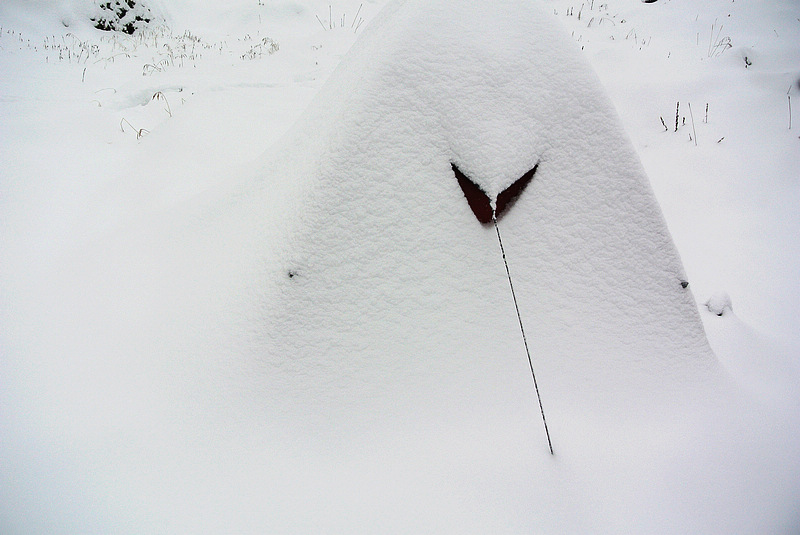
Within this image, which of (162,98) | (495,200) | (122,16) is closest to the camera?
(495,200)

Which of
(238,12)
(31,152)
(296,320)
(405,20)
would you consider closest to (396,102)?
(405,20)

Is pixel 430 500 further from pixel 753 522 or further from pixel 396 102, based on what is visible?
pixel 396 102

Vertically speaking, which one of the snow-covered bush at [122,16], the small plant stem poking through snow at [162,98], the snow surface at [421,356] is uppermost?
the snow-covered bush at [122,16]

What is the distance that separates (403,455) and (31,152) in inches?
123

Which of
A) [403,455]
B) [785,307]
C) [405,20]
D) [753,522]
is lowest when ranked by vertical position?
[753,522]

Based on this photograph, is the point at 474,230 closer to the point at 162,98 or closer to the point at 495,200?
the point at 495,200

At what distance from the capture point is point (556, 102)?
116 cm

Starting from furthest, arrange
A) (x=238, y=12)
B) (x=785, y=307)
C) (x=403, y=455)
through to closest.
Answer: (x=238, y=12) → (x=785, y=307) → (x=403, y=455)

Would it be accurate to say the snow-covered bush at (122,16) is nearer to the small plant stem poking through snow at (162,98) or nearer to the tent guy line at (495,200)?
the small plant stem poking through snow at (162,98)

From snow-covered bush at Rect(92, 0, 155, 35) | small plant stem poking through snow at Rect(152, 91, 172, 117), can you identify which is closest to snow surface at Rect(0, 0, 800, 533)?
small plant stem poking through snow at Rect(152, 91, 172, 117)

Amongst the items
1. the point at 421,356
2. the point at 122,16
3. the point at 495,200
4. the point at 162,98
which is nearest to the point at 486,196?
the point at 495,200

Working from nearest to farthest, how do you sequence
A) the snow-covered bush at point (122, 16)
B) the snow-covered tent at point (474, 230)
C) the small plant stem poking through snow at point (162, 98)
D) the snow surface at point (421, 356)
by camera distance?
the snow surface at point (421, 356)
the snow-covered tent at point (474, 230)
the small plant stem poking through snow at point (162, 98)
the snow-covered bush at point (122, 16)

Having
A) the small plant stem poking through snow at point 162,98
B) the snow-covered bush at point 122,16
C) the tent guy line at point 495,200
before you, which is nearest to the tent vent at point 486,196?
the tent guy line at point 495,200

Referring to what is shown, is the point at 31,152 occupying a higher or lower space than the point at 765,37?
lower
